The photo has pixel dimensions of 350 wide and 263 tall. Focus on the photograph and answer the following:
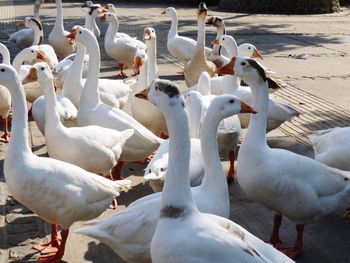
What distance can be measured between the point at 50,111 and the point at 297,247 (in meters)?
2.64

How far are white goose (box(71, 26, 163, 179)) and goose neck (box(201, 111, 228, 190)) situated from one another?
165 cm

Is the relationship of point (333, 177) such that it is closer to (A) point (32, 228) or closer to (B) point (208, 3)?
(A) point (32, 228)

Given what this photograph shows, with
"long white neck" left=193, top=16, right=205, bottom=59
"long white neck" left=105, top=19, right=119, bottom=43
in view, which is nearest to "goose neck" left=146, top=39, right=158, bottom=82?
"long white neck" left=193, top=16, right=205, bottom=59

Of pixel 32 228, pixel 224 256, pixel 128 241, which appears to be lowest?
pixel 32 228

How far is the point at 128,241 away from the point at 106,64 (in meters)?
9.06

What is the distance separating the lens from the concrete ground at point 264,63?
5.09 m

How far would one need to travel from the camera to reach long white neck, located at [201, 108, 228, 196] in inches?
180

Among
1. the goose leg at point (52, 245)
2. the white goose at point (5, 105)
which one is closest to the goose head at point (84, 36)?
the white goose at point (5, 105)

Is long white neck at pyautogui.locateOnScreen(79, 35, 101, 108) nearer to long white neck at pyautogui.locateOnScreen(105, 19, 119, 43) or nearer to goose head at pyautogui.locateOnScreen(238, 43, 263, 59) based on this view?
goose head at pyautogui.locateOnScreen(238, 43, 263, 59)

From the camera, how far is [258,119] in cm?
523

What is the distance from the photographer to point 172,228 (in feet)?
12.0

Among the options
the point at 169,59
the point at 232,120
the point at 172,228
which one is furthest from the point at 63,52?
the point at 172,228

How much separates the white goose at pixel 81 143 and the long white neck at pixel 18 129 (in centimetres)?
69

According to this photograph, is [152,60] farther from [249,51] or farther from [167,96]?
[167,96]
